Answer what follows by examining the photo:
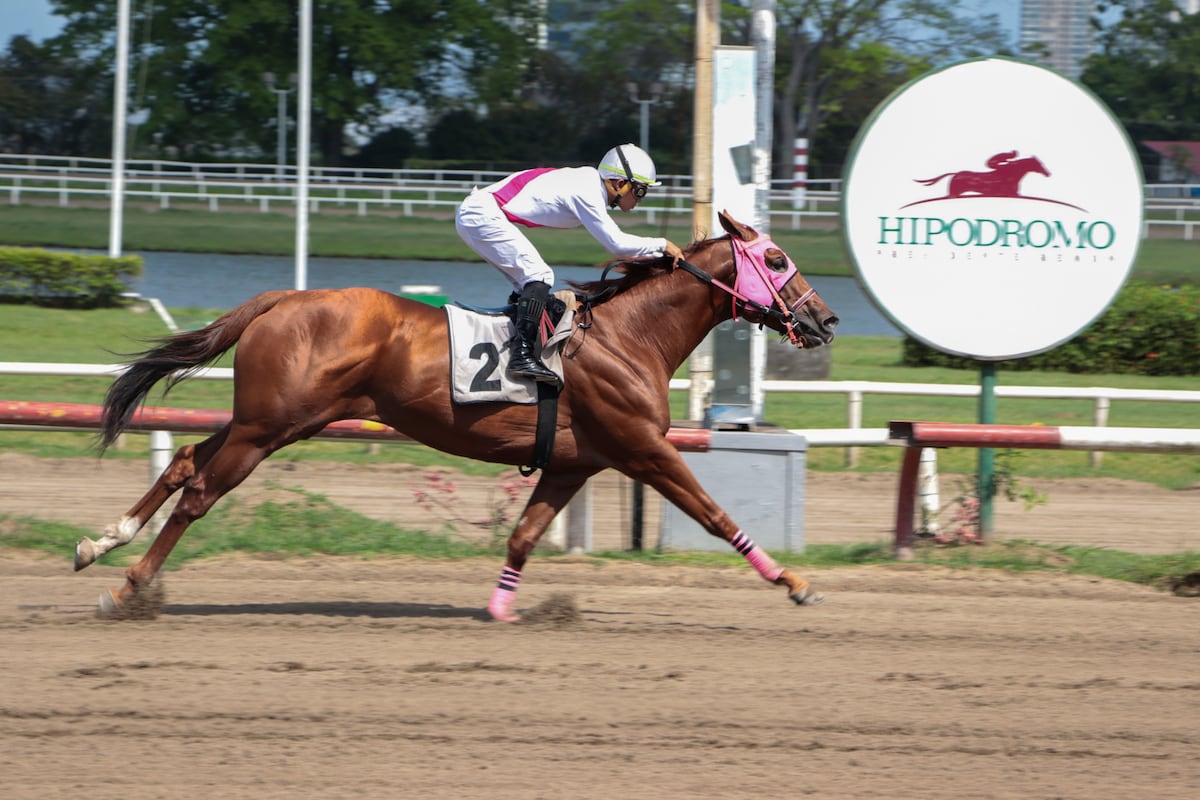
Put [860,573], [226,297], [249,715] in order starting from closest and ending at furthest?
1. [249,715]
2. [860,573]
3. [226,297]

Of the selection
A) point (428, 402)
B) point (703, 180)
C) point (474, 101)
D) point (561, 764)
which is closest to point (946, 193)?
point (703, 180)

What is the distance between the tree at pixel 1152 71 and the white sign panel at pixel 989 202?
1588 inches

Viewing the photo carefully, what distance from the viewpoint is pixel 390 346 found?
18.8ft

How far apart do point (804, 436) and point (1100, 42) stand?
151ft

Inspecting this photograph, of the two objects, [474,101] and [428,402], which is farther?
[474,101]

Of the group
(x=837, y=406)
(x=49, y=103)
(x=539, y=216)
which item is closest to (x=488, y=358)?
(x=539, y=216)

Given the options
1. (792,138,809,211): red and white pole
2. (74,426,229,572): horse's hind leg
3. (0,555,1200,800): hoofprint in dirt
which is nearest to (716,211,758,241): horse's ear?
(0,555,1200,800): hoofprint in dirt

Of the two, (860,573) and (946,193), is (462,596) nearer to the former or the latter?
(860,573)

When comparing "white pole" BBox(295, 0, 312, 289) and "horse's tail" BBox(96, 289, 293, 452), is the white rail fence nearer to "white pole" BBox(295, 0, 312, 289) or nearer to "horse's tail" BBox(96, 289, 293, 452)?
"white pole" BBox(295, 0, 312, 289)

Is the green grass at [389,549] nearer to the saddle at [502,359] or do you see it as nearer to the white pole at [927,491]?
the white pole at [927,491]

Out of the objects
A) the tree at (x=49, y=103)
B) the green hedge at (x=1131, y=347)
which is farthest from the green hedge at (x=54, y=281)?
the tree at (x=49, y=103)

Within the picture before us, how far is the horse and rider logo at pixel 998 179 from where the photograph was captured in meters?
7.56

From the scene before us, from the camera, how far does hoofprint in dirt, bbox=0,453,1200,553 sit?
8398 mm

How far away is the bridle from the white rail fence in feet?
85.4
